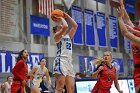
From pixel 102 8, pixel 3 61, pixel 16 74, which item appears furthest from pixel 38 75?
pixel 102 8

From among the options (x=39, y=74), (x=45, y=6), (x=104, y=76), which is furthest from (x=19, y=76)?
(x=45, y=6)

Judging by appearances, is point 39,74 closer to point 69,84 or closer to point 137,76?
point 69,84

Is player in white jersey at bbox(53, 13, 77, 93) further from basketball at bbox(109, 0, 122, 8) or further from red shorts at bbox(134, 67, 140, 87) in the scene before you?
Result: basketball at bbox(109, 0, 122, 8)

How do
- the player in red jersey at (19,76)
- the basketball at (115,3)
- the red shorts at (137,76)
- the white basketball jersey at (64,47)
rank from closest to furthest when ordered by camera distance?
the basketball at (115,3) < the red shorts at (137,76) < the white basketball jersey at (64,47) < the player in red jersey at (19,76)

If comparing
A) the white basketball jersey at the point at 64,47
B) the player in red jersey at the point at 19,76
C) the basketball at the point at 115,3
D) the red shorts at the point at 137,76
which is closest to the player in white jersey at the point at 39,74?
the player in red jersey at the point at 19,76

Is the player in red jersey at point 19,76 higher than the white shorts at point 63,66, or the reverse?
the white shorts at point 63,66

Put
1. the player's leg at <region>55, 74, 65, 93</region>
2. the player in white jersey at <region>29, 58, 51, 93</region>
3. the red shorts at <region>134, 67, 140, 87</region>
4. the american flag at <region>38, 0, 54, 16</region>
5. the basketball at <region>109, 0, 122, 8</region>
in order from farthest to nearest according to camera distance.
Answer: the american flag at <region>38, 0, 54, 16</region>
the player in white jersey at <region>29, 58, 51, 93</region>
the player's leg at <region>55, 74, 65, 93</region>
the red shorts at <region>134, 67, 140, 87</region>
the basketball at <region>109, 0, 122, 8</region>

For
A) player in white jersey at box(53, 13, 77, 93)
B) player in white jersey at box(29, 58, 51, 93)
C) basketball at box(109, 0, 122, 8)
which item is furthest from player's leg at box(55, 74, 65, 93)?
player in white jersey at box(29, 58, 51, 93)

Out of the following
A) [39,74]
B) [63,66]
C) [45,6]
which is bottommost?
[39,74]

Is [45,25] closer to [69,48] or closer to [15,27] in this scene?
[15,27]

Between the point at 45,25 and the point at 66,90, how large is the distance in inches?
378

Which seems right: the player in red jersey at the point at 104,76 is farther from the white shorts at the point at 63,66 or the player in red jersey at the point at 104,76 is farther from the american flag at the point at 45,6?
the american flag at the point at 45,6

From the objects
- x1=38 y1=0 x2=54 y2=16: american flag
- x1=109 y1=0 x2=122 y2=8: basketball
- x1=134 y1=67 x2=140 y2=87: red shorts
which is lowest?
x1=134 y1=67 x2=140 y2=87: red shorts

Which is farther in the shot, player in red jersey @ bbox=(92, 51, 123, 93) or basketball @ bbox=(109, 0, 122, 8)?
player in red jersey @ bbox=(92, 51, 123, 93)
